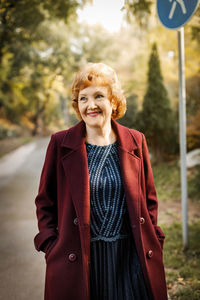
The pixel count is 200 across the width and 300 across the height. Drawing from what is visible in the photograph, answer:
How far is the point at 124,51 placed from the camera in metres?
10.8

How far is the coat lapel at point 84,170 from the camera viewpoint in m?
1.85

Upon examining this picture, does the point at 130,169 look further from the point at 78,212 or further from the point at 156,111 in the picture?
the point at 156,111

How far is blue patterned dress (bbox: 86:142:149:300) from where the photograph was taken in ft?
6.30

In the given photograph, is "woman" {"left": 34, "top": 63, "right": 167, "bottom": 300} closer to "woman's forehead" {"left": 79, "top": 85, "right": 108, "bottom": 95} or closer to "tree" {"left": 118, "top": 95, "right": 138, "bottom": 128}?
"woman's forehead" {"left": 79, "top": 85, "right": 108, "bottom": 95}

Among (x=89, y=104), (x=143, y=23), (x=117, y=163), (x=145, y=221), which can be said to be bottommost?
(x=145, y=221)

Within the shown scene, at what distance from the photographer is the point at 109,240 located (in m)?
1.92

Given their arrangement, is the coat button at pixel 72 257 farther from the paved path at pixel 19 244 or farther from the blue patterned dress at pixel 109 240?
the paved path at pixel 19 244

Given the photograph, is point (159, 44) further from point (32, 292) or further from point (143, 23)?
point (32, 292)

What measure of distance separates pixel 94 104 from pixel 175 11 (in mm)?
2107

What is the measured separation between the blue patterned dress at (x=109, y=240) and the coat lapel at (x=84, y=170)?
0.06 meters

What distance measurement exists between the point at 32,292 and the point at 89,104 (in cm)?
215

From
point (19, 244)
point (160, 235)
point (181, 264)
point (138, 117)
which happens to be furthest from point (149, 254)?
point (138, 117)

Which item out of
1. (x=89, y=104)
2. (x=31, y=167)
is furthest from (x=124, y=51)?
(x=89, y=104)

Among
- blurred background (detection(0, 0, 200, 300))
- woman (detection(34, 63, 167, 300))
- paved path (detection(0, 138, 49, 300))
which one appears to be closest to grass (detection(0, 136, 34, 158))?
blurred background (detection(0, 0, 200, 300))
